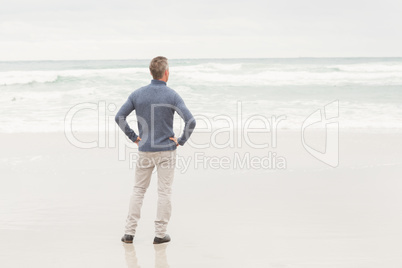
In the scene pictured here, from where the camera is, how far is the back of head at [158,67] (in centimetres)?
414

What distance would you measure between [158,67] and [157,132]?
520mm

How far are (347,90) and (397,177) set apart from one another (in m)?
17.3

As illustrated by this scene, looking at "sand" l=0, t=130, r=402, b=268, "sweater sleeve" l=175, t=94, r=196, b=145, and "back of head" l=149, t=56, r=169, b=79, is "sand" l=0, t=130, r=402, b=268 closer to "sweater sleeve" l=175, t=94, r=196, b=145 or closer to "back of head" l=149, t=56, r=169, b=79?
"sweater sleeve" l=175, t=94, r=196, b=145

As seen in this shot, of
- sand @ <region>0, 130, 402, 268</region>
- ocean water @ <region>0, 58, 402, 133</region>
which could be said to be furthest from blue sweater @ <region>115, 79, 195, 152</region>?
ocean water @ <region>0, 58, 402, 133</region>

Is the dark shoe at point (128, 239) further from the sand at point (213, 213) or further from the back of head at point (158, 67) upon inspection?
the back of head at point (158, 67)

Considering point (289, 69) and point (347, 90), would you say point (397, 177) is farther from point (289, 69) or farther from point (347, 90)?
point (289, 69)

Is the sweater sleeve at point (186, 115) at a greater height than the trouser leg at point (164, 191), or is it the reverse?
the sweater sleeve at point (186, 115)

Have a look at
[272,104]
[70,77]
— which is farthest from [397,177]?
[70,77]

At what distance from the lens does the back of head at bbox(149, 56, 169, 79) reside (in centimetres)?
414

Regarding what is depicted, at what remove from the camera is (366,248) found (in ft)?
13.5

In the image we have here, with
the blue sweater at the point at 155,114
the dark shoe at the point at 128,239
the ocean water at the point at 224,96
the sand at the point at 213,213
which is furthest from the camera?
the ocean water at the point at 224,96

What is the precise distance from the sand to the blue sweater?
85 centimetres

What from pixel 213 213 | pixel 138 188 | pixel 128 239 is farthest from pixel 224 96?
pixel 128 239

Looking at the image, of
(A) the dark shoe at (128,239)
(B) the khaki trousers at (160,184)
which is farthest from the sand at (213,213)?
(B) the khaki trousers at (160,184)
